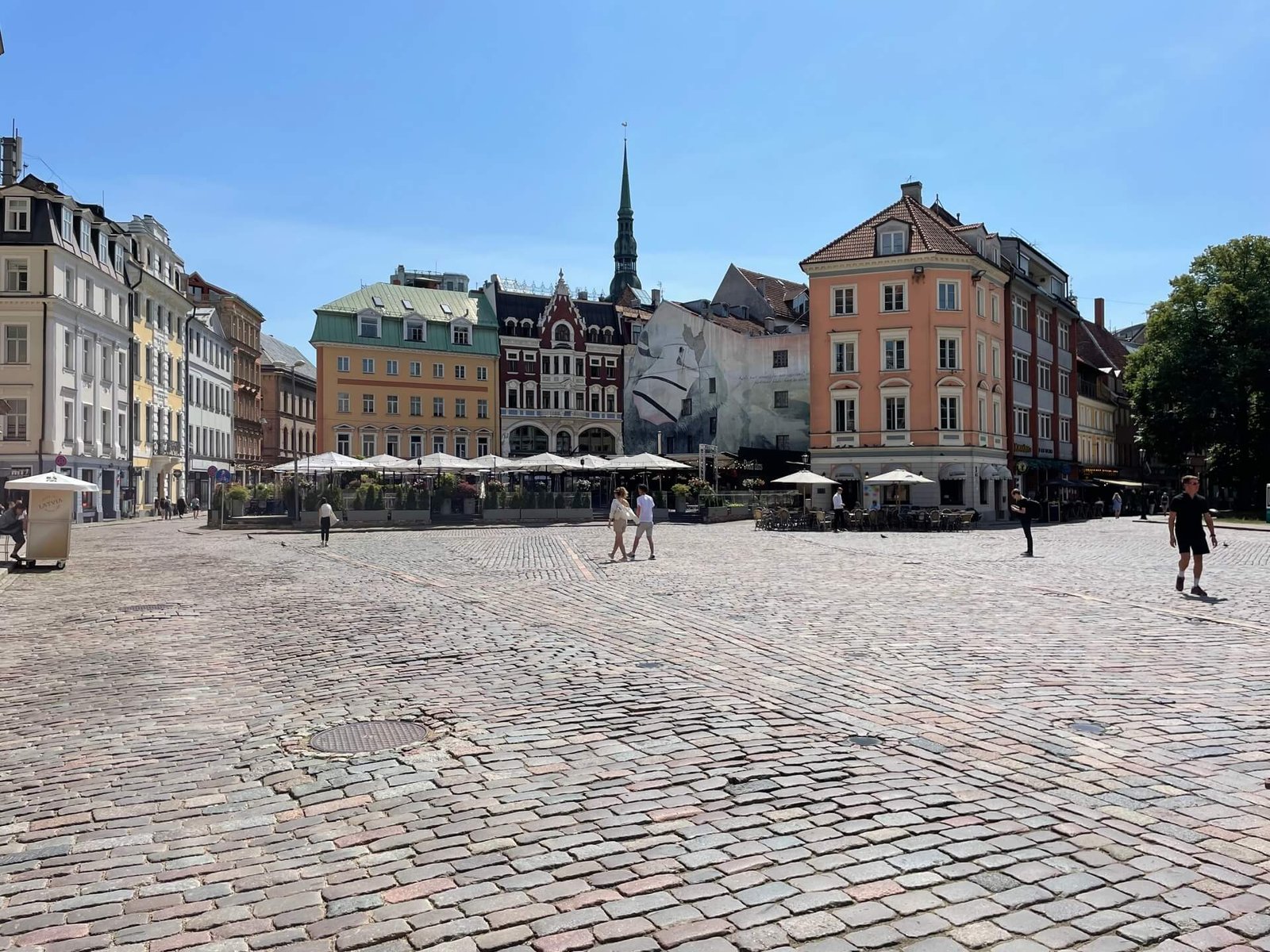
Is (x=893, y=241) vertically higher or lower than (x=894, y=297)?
higher

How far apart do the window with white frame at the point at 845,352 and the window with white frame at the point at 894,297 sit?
6.62ft

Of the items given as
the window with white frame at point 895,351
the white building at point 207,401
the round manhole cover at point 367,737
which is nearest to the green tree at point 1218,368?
the window with white frame at point 895,351

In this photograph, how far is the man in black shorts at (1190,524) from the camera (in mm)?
15422

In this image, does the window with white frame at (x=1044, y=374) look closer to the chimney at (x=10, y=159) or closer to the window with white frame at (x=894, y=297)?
the window with white frame at (x=894, y=297)

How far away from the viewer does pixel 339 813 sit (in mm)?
5258

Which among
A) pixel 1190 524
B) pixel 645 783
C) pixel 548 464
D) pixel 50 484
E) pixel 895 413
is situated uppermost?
pixel 895 413

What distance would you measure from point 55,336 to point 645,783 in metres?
51.3

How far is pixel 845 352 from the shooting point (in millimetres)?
50594

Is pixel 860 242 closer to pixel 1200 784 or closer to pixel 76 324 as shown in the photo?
pixel 76 324

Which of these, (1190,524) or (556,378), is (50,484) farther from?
(556,378)

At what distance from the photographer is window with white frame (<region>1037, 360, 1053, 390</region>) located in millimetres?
59469

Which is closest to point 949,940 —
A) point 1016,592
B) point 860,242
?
point 1016,592

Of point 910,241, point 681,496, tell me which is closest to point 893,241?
point 910,241

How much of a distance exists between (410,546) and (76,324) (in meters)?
32.1
